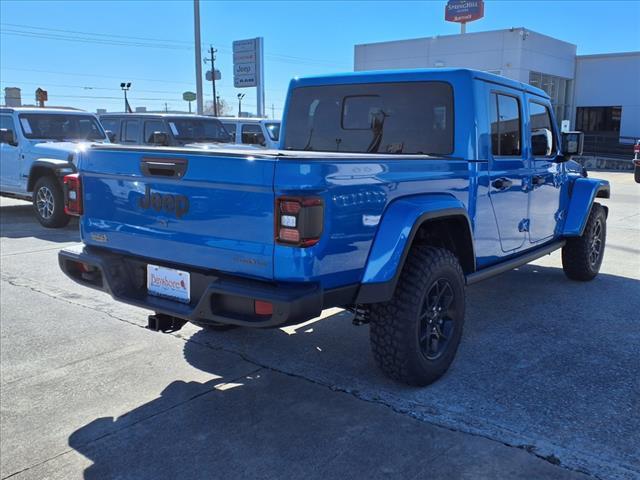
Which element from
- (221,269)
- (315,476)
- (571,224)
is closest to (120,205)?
(221,269)

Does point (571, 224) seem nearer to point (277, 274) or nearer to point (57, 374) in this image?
point (277, 274)

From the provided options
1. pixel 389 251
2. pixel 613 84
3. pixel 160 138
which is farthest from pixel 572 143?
pixel 613 84

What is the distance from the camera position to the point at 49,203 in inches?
374

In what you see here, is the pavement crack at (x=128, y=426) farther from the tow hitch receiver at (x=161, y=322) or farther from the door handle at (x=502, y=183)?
the door handle at (x=502, y=183)

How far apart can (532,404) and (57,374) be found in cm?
294

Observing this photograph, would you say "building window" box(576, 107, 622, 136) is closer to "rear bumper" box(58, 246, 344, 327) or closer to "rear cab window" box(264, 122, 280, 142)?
"rear cab window" box(264, 122, 280, 142)

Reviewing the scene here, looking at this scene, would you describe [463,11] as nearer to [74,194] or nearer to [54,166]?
[54,166]

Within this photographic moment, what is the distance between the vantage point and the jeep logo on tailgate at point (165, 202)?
3.16 metres

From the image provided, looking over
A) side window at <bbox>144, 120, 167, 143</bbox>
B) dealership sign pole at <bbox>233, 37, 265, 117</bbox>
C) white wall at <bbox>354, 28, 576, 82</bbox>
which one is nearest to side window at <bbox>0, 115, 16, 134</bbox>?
side window at <bbox>144, 120, 167, 143</bbox>

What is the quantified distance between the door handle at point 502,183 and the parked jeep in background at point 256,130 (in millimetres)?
9558

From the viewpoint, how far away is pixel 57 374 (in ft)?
12.8

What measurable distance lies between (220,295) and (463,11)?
41061mm

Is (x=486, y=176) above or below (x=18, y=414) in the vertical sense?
above

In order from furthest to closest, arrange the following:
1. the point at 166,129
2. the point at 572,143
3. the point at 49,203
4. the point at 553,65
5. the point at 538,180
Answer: the point at 553,65
the point at 166,129
the point at 49,203
the point at 572,143
the point at 538,180
